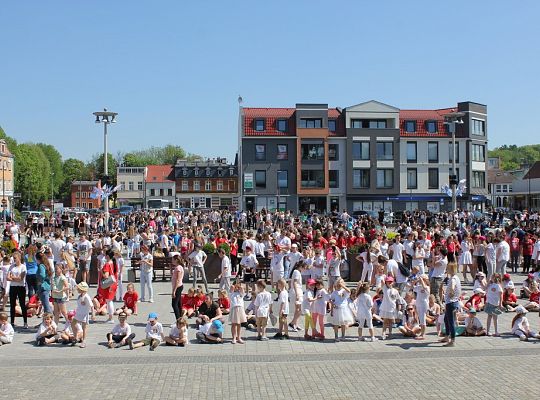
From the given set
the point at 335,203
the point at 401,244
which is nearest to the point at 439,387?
the point at 401,244

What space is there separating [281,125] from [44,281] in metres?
49.3

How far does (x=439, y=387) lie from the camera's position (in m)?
10.3

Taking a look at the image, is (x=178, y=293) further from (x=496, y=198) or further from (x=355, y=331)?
(x=496, y=198)

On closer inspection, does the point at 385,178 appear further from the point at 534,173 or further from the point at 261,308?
the point at 261,308

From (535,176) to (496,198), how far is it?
14.2 meters

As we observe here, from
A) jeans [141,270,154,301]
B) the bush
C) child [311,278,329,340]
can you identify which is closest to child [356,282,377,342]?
child [311,278,329,340]

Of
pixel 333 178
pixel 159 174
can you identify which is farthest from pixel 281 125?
pixel 159 174

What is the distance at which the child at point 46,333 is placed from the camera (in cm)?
1364

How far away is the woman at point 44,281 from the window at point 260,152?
47539 millimetres

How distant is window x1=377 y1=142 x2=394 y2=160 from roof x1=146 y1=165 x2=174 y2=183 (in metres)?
48.5

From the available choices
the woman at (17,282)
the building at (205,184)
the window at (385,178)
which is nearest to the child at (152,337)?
the woman at (17,282)

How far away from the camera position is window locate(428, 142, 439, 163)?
214 ft

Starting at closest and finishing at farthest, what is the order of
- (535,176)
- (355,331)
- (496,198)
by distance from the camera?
(355,331) < (535,176) < (496,198)

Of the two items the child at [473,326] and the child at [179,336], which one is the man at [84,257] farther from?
the child at [473,326]
